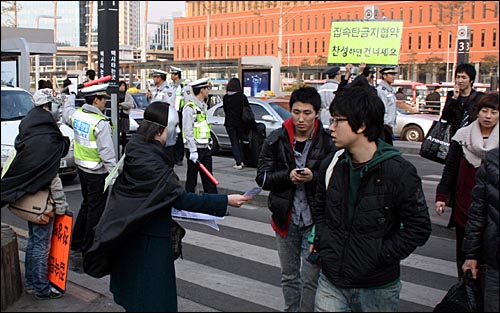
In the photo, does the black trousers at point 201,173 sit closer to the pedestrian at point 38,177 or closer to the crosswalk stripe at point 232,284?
the crosswalk stripe at point 232,284

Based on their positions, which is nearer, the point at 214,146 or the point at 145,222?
the point at 145,222

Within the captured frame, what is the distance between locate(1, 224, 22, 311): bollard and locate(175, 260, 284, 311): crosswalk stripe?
5.35 feet

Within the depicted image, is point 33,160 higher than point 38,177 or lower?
higher

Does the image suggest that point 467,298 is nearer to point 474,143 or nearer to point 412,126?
point 474,143

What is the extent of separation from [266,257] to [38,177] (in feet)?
9.29

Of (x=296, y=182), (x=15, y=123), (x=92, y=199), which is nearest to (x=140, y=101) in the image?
(x=15, y=123)

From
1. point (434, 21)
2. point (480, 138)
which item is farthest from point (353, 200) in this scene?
point (434, 21)

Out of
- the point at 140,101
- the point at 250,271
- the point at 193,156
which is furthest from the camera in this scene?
the point at 140,101

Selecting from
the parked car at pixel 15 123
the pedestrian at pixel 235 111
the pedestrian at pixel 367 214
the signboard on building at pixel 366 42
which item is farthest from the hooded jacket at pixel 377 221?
the signboard on building at pixel 366 42

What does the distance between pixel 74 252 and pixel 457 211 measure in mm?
4149

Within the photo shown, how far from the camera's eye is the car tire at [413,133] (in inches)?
829

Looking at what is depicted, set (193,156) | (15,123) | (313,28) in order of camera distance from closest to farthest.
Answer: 1. (193,156)
2. (15,123)
3. (313,28)

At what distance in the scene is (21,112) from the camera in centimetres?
1248

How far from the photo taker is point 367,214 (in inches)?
124
